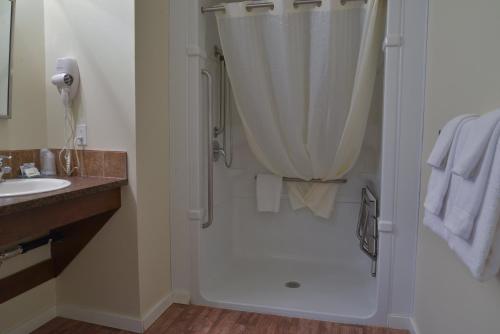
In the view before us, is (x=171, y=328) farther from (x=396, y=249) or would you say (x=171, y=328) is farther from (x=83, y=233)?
(x=396, y=249)

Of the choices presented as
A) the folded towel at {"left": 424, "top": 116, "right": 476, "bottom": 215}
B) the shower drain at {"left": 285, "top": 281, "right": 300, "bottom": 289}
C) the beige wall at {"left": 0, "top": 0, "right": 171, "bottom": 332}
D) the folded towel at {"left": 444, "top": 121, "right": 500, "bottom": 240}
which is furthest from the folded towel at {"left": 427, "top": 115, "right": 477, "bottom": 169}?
the shower drain at {"left": 285, "top": 281, "right": 300, "bottom": 289}

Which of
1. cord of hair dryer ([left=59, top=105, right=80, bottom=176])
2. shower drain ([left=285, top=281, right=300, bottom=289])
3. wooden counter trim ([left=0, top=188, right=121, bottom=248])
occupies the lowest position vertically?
shower drain ([left=285, top=281, right=300, bottom=289])

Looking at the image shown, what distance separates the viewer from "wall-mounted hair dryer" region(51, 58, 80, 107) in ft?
5.63

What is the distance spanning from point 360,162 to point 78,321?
231cm

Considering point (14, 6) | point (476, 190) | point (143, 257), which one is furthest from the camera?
point (143, 257)

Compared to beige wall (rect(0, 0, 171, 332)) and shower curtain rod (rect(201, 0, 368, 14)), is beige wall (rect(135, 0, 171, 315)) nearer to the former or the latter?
beige wall (rect(0, 0, 171, 332))

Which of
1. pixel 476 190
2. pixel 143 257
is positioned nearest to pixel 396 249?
pixel 476 190

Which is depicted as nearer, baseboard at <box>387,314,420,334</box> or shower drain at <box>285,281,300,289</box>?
baseboard at <box>387,314,420,334</box>

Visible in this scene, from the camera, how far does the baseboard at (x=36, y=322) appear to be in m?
1.66

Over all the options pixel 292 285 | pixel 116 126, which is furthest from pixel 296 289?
pixel 116 126

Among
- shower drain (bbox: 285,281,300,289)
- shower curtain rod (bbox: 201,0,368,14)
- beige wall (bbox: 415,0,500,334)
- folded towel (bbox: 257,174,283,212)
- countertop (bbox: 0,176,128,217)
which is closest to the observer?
beige wall (bbox: 415,0,500,334)

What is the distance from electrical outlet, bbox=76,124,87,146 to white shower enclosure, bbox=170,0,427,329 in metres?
0.50

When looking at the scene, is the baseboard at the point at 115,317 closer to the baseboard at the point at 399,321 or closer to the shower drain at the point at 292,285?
the shower drain at the point at 292,285

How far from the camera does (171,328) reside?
5.81 feet
